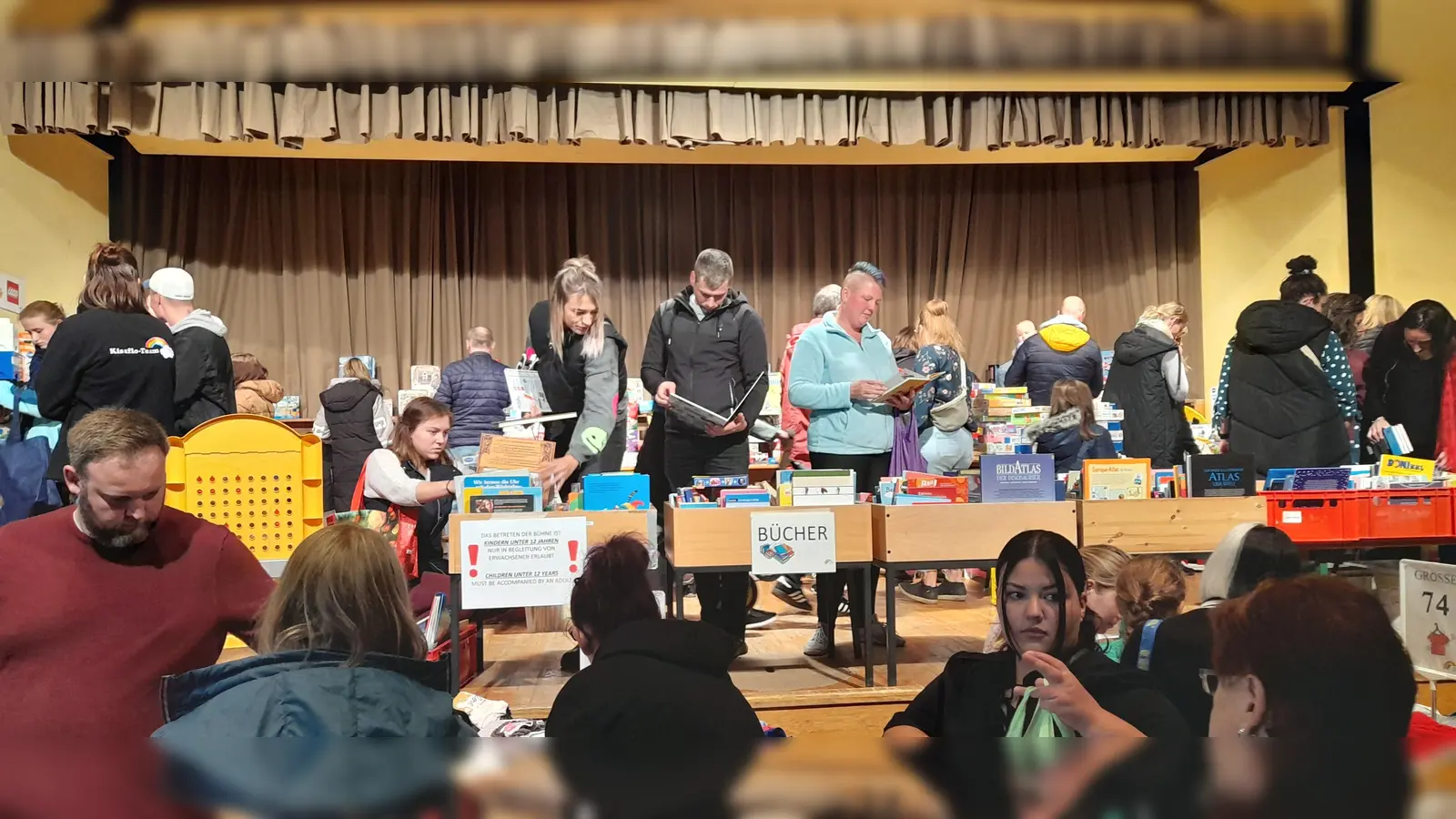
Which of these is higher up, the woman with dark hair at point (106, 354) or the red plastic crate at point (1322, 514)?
the woman with dark hair at point (106, 354)

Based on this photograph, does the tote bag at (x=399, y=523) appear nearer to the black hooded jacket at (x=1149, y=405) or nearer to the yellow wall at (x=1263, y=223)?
the yellow wall at (x=1263, y=223)

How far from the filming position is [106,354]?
255cm

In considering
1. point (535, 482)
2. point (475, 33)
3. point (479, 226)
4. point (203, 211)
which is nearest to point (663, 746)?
point (475, 33)

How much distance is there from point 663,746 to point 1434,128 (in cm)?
172

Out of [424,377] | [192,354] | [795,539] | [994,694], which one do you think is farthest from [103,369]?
[424,377]

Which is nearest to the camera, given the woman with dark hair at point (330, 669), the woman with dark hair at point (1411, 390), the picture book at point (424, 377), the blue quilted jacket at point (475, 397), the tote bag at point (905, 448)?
the woman with dark hair at point (330, 669)

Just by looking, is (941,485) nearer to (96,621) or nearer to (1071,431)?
(1071,431)

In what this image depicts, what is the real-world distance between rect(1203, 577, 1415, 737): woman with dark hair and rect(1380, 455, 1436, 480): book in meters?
1.95

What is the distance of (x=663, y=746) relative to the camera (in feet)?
1.40

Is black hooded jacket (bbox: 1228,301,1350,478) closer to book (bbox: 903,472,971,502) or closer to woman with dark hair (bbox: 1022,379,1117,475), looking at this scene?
woman with dark hair (bbox: 1022,379,1117,475)

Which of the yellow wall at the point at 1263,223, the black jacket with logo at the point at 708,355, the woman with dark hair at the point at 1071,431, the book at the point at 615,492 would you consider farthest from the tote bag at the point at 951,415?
the book at the point at 615,492

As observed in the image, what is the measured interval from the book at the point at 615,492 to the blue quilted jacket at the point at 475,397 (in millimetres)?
2012

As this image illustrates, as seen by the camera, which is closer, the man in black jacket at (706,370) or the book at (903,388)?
the book at (903,388)

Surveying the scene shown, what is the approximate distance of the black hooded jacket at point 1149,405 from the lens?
12.8ft
